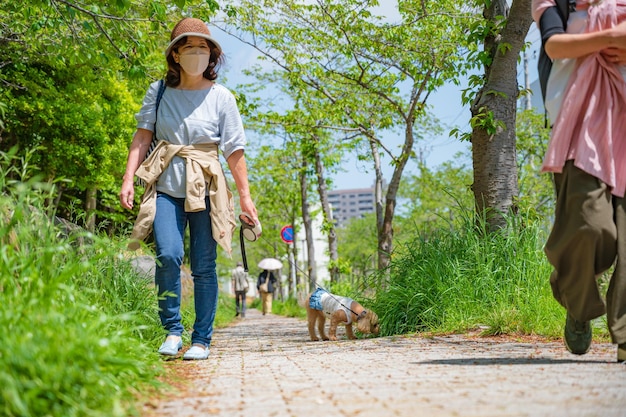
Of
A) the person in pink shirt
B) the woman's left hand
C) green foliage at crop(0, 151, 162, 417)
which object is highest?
the woman's left hand

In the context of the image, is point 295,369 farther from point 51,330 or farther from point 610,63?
point 610,63

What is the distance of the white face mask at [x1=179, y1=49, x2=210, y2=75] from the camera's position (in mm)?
4555

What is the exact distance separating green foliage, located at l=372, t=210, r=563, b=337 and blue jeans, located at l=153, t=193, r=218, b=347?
7.47 ft

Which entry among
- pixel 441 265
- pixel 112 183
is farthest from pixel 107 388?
pixel 112 183

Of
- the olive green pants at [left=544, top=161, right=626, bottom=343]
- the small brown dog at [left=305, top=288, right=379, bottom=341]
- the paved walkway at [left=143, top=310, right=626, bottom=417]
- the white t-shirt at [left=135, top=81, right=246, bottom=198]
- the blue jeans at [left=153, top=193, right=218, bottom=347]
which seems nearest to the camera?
the paved walkway at [left=143, top=310, right=626, bottom=417]

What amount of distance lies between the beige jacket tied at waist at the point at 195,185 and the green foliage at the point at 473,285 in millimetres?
2378

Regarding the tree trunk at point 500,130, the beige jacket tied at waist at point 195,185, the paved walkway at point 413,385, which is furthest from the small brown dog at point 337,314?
the beige jacket tied at waist at point 195,185

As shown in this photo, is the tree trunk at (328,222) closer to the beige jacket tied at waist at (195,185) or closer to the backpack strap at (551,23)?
the beige jacket tied at waist at (195,185)

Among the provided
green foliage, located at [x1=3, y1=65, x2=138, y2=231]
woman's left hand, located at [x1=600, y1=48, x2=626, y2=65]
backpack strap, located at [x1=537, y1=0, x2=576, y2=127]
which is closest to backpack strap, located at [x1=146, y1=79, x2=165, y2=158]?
backpack strap, located at [x1=537, y1=0, x2=576, y2=127]

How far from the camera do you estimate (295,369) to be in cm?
371

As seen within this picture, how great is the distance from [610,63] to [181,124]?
267 cm

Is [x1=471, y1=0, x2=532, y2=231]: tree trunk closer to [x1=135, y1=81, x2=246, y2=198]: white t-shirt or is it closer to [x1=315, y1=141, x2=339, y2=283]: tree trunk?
[x1=135, y1=81, x2=246, y2=198]: white t-shirt

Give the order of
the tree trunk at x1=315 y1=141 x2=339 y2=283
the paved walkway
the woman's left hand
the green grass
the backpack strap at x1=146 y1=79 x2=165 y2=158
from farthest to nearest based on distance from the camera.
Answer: the tree trunk at x1=315 y1=141 x2=339 y2=283 → the green grass → the backpack strap at x1=146 y1=79 x2=165 y2=158 → the woman's left hand → the paved walkway

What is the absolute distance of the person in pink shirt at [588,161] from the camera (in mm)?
3295
